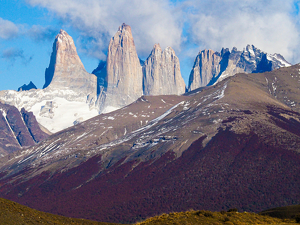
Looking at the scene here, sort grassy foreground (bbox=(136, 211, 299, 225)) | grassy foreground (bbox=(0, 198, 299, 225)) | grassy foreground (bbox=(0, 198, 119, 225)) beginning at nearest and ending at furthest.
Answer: grassy foreground (bbox=(0, 198, 119, 225))
grassy foreground (bbox=(0, 198, 299, 225))
grassy foreground (bbox=(136, 211, 299, 225))

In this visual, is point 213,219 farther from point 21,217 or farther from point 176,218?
point 21,217

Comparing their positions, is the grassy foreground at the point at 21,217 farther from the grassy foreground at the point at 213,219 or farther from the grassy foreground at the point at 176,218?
the grassy foreground at the point at 213,219

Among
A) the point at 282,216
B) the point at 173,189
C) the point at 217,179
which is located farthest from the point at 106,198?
the point at 282,216

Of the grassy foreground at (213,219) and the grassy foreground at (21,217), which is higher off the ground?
the grassy foreground at (21,217)

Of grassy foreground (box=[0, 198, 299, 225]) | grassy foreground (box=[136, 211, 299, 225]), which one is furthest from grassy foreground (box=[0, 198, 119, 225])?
grassy foreground (box=[136, 211, 299, 225])

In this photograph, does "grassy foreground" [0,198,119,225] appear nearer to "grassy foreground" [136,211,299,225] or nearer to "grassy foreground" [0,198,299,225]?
"grassy foreground" [0,198,299,225]

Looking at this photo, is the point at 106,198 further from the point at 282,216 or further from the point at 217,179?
the point at 282,216

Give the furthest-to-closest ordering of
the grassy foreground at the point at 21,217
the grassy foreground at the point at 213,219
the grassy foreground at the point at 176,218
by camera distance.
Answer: the grassy foreground at the point at 213,219, the grassy foreground at the point at 176,218, the grassy foreground at the point at 21,217

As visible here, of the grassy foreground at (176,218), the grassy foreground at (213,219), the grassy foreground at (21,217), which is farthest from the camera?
the grassy foreground at (213,219)

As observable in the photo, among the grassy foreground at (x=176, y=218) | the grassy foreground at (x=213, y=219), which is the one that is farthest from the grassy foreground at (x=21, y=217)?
the grassy foreground at (x=213, y=219)

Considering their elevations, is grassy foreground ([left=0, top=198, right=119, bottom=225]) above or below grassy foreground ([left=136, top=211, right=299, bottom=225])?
above

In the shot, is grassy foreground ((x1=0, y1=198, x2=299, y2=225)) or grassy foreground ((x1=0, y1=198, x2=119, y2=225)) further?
grassy foreground ((x1=0, y1=198, x2=299, y2=225))

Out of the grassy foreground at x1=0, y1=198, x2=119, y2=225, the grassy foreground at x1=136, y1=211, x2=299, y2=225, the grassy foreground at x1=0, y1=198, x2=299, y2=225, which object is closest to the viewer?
the grassy foreground at x1=0, y1=198, x2=119, y2=225
